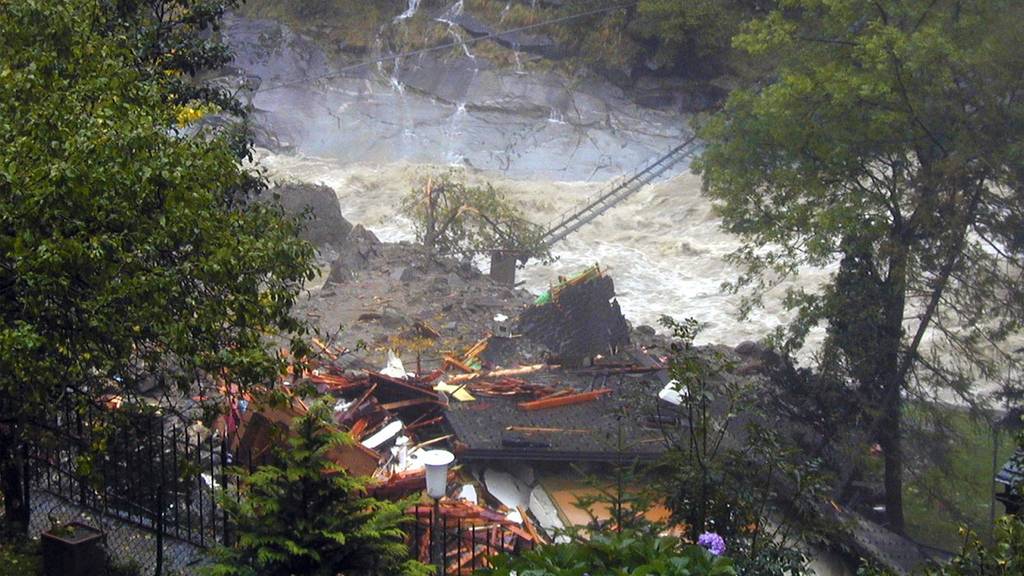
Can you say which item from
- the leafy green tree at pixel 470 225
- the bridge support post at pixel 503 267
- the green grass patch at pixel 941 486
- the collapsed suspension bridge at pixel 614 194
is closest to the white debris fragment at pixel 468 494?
the green grass patch at pixel 941 486

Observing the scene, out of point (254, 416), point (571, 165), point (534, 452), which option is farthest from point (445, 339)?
point (571, 165)

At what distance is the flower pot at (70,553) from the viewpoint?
704 cm

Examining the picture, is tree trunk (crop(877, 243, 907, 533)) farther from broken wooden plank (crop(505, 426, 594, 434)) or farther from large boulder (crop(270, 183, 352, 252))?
large boulder (crop(270, 183, 352, 252))

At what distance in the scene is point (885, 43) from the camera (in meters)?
15.4

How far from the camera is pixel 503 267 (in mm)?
22531

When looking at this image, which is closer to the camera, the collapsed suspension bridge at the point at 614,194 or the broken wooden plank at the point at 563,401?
the broken wooden plank at the point at 563,401

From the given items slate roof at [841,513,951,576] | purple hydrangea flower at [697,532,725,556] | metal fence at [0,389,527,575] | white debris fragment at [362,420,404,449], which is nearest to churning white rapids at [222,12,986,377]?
slate roof at [841,513,951,576]

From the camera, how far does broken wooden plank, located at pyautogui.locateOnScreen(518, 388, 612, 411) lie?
13180mm

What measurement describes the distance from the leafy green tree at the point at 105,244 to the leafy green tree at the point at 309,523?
1.79 feet

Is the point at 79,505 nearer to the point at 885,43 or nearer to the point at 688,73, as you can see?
the point at 885,43

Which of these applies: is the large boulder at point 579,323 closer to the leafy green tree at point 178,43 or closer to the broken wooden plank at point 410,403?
the broken wooden plank at point 410,403

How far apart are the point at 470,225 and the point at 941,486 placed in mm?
11385

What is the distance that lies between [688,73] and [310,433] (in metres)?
37.3

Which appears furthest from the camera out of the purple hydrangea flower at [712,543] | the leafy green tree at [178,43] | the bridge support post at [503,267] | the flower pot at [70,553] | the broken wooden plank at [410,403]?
the bridge support post at [503,267]
